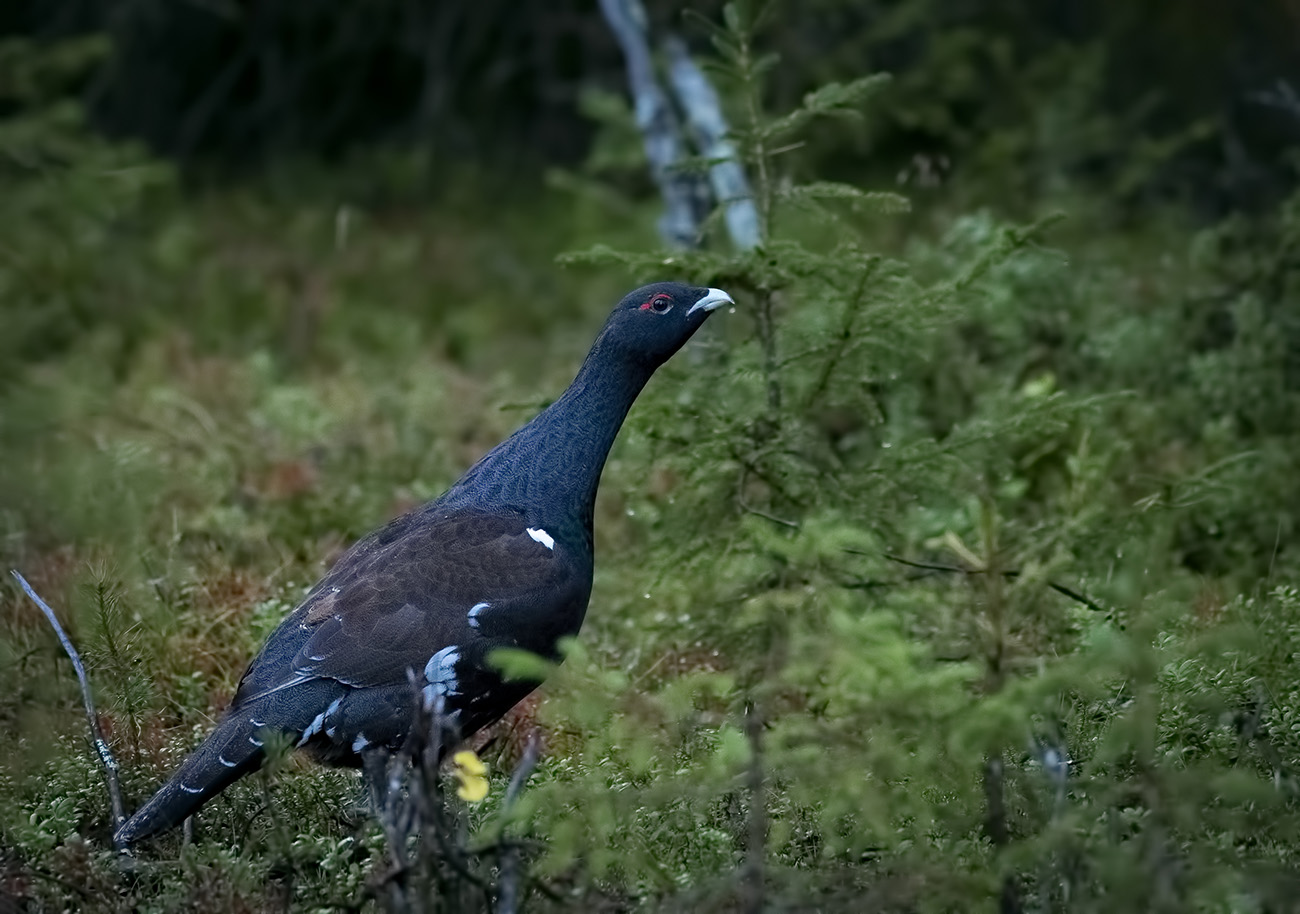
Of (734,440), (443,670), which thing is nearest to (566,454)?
(734,440)

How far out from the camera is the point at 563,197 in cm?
1353

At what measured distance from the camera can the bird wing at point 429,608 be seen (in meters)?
4.62

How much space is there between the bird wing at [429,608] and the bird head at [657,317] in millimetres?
713

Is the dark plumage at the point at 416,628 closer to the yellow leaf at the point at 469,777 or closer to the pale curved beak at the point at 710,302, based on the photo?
the yellow leaf at the point at 469,777

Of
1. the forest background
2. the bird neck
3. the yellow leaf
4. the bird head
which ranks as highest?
the bird head

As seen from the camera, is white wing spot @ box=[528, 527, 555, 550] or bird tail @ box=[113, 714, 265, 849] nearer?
bird tail @ box=[113, 714, 265, 849]

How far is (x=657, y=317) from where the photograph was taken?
16.9ft

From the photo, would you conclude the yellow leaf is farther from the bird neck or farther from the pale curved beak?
the pale curved beak

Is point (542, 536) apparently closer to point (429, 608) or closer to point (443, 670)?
point (429, 608)

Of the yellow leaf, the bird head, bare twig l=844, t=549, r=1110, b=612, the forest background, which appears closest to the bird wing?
the forest background

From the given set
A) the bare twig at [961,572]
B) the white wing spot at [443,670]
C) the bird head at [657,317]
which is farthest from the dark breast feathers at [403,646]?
the bare twig at [961,572]

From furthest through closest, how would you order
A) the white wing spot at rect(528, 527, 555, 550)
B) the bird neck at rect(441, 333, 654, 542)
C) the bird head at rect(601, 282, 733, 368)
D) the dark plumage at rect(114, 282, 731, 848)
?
the bird head at rect(601, 282, 733, 368)
the bird neck at rect(441, 333, 654, 542)
the white wing spot at rect(528, 527, 555, 550)
the dark plumage at rect(114, 282, 731, 848)

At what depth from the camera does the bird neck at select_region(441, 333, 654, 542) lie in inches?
194

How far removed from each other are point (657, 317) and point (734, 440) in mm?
518
